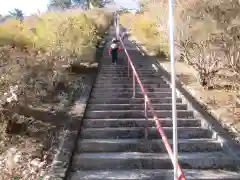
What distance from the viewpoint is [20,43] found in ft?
42.8

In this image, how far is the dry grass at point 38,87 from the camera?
6.30 m

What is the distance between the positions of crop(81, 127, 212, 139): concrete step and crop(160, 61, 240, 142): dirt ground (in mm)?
687

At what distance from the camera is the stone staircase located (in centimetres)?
631

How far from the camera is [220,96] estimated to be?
10.8 meters

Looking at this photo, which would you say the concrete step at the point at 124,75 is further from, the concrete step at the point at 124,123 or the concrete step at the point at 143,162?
the concrete step at the point at 143,162

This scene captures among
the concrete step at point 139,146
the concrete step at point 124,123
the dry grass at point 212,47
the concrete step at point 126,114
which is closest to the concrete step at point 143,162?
the concrete step at point 139,146

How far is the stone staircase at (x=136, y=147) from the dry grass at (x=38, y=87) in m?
0.62

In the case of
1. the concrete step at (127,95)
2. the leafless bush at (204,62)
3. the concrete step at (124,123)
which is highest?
the leafless bush at (204,62)

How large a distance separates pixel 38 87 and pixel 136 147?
10.3 ft

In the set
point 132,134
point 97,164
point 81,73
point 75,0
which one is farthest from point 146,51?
point 75,0

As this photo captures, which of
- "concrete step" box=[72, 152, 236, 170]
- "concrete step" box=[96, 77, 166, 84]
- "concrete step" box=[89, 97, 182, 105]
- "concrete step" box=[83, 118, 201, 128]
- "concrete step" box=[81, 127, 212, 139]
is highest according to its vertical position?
"concrete step" box=[96, 77, 166, 84]

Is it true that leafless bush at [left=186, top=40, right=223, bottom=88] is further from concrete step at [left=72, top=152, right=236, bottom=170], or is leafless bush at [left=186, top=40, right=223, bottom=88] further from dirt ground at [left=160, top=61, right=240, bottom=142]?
concrete step at [left=72, top=152, right=236, bottom=170]

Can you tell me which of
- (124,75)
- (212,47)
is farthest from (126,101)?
(124,75)

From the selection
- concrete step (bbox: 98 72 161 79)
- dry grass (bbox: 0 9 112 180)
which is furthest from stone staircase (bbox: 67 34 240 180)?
concrete step (bbox: 98 72 161 79)
